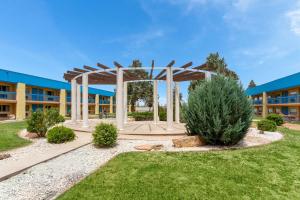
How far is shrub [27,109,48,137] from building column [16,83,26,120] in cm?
1964

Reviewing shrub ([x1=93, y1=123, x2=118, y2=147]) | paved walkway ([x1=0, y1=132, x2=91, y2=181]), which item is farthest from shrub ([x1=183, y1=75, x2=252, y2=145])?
paved walkway ([x1=0, y1=132, x2=91, y2=181])

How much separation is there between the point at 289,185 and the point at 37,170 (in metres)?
7.31

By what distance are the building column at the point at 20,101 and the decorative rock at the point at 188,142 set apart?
27.1 m

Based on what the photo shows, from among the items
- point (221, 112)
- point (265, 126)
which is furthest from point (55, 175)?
point (265, 126)

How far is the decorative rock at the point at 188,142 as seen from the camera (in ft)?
26.2

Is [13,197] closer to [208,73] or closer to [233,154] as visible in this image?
[233,154]

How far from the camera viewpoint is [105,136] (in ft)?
26.5

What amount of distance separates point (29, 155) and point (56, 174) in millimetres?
2657

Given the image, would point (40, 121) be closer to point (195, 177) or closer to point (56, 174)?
point (56, 174)

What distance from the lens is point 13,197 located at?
4316mm

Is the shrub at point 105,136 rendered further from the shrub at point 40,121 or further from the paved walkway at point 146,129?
the shrub at point 40,121

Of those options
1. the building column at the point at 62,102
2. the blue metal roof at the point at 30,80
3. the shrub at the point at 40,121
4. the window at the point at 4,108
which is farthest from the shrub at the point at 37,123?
the building column at the point at 62,102

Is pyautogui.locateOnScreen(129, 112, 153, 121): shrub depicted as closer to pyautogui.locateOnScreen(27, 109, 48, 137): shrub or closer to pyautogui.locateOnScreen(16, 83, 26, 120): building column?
pyautogui.locateOnScreen(27, 109, 48, 137): shrub

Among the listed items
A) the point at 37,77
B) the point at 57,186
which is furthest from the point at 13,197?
the point at 37,77
